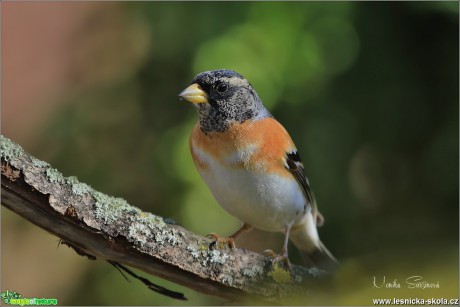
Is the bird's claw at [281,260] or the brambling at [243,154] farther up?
the brambling at [243,154]

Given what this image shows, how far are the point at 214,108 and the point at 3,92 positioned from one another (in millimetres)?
2310

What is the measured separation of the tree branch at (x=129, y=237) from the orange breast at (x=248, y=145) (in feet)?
1.34

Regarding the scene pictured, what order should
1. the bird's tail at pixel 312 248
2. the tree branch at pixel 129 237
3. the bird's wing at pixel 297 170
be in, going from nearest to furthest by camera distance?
the tree branch at pixel 129 237 → the bird's wing at pixel 297 170 → the bird's tail at pixel 312 248

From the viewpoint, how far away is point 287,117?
3.15m

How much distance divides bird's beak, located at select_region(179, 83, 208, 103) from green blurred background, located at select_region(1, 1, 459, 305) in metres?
0.60

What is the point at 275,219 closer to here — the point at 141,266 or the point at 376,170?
the point at 141,266

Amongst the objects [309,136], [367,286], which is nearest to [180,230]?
[309,136]

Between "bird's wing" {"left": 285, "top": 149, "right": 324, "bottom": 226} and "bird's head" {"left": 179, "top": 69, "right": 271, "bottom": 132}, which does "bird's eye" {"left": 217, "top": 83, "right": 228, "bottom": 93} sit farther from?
"bird's wing" {"left": 285, "top": 149, "right": 324, "bottom": 226}

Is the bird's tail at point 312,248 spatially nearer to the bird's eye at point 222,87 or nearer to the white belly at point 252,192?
the white belly at point 252,192

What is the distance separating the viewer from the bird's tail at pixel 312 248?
301cm

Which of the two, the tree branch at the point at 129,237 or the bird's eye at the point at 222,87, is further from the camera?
the bird's eye at the point at 222,87
